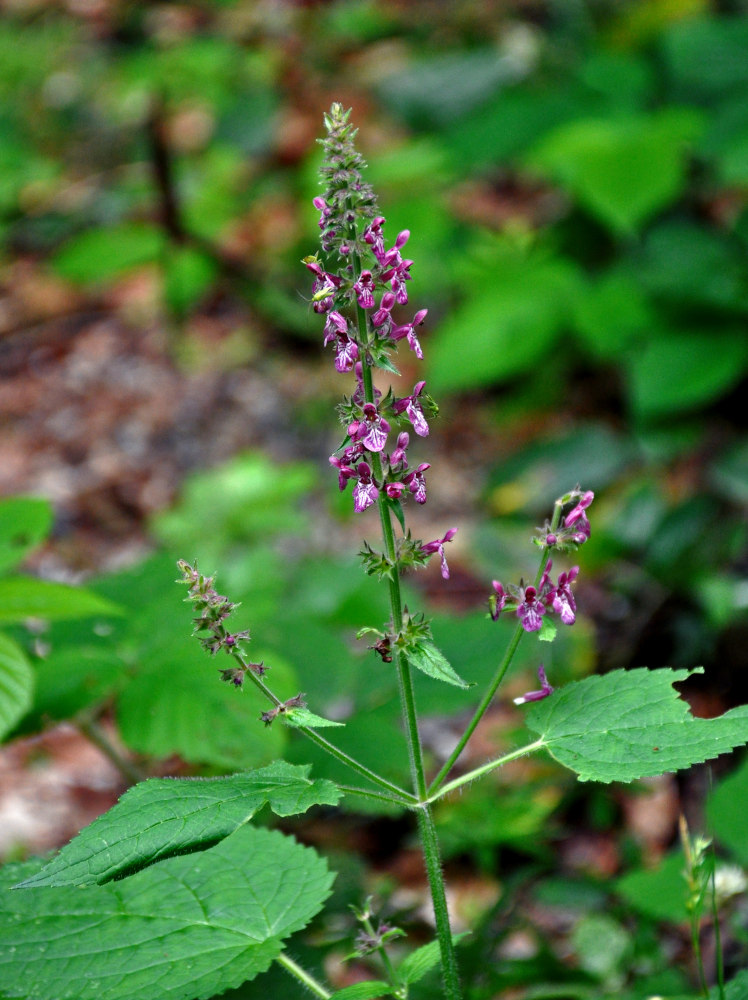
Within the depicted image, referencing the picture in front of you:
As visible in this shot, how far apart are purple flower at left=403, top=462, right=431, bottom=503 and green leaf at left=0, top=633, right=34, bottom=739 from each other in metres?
1.00

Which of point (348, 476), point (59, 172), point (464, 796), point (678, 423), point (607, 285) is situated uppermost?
point (59, 172)

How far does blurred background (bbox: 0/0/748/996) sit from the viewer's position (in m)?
2.70

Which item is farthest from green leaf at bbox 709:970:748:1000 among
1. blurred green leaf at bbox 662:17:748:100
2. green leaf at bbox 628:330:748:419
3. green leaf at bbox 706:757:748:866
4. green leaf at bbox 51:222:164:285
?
green leaf at bbox 51:222:164:285

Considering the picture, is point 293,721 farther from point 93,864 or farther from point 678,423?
point 678,423

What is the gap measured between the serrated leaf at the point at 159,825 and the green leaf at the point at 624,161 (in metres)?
3.72

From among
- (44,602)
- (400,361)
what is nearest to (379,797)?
(44,602)

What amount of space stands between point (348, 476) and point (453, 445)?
449 cm

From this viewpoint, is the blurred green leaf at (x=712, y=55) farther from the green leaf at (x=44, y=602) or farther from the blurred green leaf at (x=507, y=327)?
the green leaf at (x=44, y=602)

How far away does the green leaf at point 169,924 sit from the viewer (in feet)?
4.39

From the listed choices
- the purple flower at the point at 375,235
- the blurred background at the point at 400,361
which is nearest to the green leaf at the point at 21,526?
the blurred background at the point at 400,361

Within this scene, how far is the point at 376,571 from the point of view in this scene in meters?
1.30

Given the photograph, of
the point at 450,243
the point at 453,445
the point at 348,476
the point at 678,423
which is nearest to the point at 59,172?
the point at 450,243

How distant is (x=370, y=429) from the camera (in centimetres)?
126

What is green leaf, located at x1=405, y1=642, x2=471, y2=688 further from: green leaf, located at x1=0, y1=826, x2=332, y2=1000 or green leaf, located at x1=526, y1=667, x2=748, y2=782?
green leaf, located at x1=0, y1=826, x2=332, y2=1000
